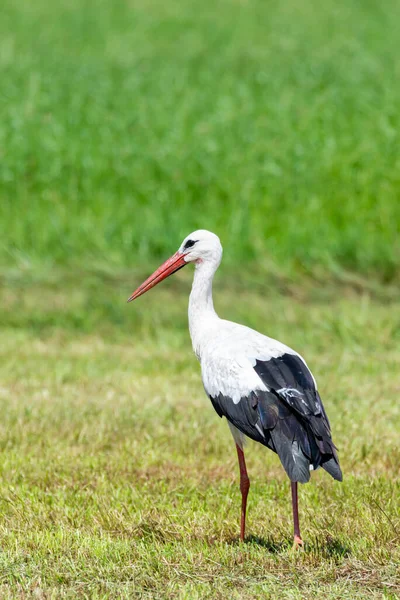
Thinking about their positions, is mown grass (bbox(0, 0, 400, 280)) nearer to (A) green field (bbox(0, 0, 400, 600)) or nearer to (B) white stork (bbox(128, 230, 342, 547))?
(A) green field (bbox(0, 0, 400, 600))

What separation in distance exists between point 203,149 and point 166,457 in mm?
7624

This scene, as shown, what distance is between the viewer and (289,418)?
4.17 meters

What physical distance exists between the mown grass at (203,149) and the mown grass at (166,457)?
91 cm

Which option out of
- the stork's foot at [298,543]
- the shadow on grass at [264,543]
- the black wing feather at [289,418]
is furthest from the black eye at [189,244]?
the stork's foot at [298,543]

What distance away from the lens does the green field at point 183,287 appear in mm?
4359

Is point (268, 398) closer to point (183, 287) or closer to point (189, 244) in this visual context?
point (189, 244)

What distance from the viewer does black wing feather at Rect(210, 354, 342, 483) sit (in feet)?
13.3

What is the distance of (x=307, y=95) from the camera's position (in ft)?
49.1

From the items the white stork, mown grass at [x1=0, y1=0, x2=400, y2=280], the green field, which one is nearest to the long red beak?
the white stork

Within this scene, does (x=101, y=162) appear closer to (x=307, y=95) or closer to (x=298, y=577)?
(x=307, y=95)

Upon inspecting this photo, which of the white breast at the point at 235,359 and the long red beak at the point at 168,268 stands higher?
the long red beak at the point at 168,268

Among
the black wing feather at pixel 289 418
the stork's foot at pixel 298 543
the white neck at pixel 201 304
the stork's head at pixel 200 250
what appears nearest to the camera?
the black wing feather at pixel 289 418

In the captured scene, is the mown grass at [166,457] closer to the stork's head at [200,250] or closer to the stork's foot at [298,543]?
the stork's foot at [298,543]

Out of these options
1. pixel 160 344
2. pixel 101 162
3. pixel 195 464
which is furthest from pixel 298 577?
pixel 101 162
